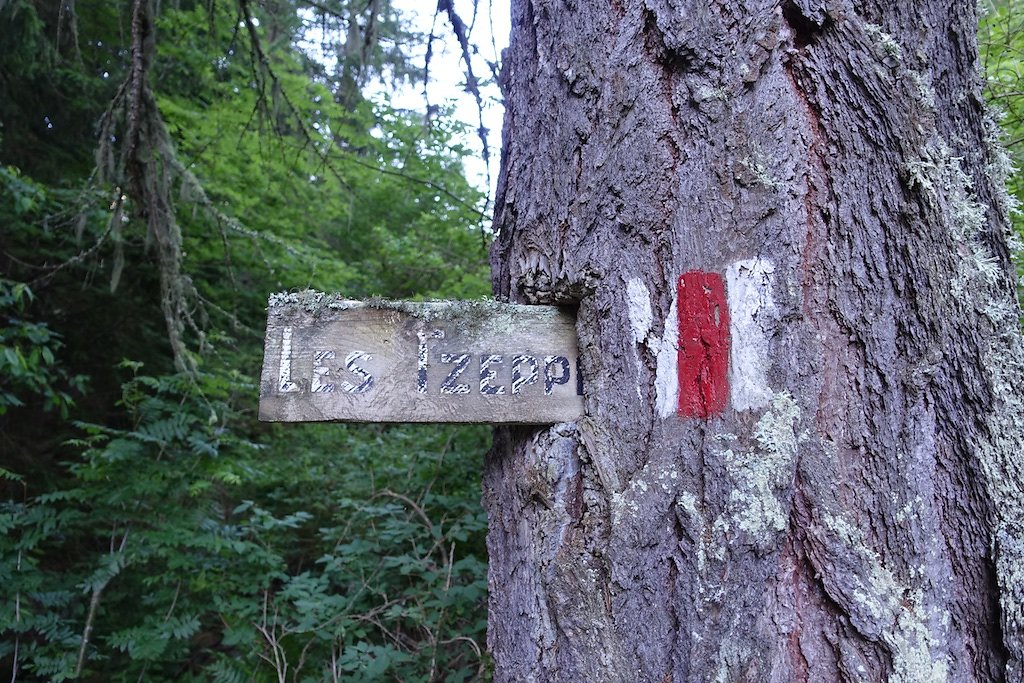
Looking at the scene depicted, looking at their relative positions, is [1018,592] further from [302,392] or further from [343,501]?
[343,501]

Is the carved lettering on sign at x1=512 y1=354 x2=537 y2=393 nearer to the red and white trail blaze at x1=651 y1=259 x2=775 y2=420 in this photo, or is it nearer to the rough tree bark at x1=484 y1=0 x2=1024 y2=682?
the rough tree bark at x1=484 y1=0 x2=1024 y2=682

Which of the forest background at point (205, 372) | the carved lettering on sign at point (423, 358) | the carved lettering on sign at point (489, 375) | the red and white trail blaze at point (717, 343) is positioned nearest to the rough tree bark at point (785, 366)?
the red and white trail blaze at point (717, 343)

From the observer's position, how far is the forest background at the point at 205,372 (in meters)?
3.07

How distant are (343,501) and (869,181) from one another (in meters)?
3.08

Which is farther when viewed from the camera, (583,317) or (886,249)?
(583,317)

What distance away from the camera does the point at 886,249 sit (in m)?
0.97

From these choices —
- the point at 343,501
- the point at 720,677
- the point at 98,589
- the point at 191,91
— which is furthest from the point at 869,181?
the point at 191,91

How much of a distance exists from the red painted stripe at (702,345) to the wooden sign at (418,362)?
21 cm

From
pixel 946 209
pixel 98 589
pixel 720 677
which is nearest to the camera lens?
pixel 720 677

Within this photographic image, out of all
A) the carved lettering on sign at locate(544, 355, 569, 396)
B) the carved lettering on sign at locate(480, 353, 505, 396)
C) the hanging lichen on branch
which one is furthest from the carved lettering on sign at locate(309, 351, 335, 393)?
the hanging lichen on branch

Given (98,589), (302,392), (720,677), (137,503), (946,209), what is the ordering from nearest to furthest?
(720,677) < (946,209) < (302,392) < (98,589) < (137,503)

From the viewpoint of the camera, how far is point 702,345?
99 centimetres

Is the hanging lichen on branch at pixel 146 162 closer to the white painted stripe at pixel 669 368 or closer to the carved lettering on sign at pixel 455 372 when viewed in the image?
the carved lettering on sign at pixel 455 372

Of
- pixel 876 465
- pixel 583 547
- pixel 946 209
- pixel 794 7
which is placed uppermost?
pixel 794 7
